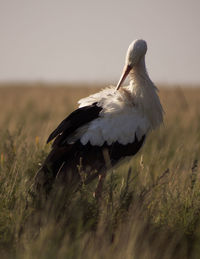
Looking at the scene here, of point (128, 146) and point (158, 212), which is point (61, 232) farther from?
point (128, 146)

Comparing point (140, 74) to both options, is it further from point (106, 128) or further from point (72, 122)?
point (72, 122)

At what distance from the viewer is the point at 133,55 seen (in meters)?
4.46

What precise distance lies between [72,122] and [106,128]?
13.9 inches

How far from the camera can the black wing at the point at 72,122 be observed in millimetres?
4074

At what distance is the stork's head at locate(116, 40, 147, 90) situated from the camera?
175 inches

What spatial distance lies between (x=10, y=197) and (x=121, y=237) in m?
1.07

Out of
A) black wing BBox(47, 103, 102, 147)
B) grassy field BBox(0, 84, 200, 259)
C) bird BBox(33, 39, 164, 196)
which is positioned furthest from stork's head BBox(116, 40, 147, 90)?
grassy field BBox(0, 84, 200, 259)

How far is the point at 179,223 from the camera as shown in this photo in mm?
3457

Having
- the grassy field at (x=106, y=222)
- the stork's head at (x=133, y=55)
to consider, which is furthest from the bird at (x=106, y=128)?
the grassy field at (x=106, y=222)

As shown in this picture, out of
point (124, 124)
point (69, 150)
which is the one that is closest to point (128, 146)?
point (124, 124)

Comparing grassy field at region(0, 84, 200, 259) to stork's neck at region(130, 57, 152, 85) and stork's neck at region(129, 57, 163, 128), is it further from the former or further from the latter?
stork's neck at region(130, 57, 152, 85)

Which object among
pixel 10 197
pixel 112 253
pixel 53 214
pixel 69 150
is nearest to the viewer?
pixel 112 253

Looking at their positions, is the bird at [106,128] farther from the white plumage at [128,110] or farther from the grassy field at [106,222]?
the grassy field at [106,222]

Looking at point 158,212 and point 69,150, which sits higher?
point 69,150
